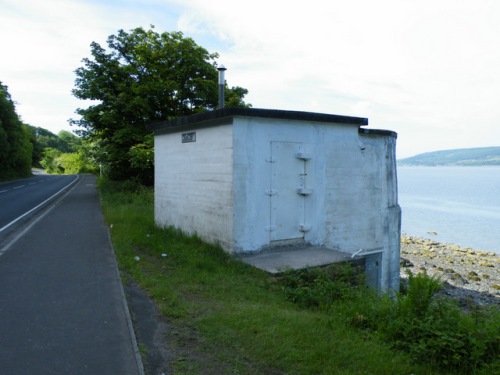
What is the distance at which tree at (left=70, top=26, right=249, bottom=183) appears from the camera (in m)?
21.7

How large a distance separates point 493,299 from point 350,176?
502 inches

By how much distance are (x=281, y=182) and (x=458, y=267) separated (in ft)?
66.6

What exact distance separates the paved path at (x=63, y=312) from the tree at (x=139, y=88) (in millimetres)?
13099

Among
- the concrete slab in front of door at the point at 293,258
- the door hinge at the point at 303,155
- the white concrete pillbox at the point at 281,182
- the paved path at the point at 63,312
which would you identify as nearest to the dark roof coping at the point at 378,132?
the white concrete pillbox at the point at 281,182

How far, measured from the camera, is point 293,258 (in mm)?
7984

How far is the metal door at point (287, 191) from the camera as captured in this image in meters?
8.69

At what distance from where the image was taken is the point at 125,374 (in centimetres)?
372

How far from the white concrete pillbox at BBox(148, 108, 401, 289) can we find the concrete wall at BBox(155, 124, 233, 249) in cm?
2

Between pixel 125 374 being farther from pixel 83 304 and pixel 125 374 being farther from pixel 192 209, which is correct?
pixel 192 209

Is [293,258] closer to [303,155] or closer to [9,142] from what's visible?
[303,155]

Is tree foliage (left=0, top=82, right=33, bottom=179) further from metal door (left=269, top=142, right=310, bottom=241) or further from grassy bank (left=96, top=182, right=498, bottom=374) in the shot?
grassy bank (left=96, top=182, right=498, bottom=374)

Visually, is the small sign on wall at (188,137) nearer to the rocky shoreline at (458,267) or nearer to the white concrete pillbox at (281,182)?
the white concrete pillbox at (281,182)

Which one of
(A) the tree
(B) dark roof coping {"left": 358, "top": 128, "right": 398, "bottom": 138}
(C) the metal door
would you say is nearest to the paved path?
(C) the metal door

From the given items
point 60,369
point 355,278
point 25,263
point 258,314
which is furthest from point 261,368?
point 25,263
